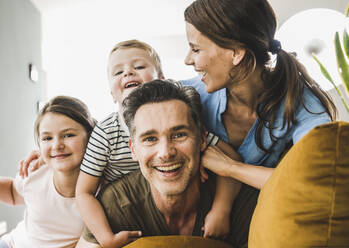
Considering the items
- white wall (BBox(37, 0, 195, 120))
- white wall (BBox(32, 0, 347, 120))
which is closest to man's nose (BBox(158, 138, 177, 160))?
white wall (BBox(32, 0, 347, 120))

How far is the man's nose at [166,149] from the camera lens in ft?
3.49

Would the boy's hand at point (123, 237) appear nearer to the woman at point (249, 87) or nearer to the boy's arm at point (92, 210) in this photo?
the boy's arm at point (92, 210)

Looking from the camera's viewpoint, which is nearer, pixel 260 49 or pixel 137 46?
pixel 260 49

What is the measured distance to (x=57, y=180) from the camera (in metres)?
1.45

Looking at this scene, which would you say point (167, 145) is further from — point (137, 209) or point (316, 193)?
point (316, 193)

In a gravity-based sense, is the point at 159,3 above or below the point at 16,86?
above

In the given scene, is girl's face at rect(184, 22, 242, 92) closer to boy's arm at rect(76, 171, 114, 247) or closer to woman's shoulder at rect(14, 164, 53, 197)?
boy's arm at rect(76, 171, 114, 247)

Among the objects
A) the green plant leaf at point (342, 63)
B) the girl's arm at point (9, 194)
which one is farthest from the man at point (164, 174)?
the green plant leaf at point (342, 63)

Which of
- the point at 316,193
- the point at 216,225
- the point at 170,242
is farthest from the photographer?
the point at 216,225

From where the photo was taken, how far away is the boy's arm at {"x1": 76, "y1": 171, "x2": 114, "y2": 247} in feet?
3.64

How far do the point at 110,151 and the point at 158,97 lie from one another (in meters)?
0.35

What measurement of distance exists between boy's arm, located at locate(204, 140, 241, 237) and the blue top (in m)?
0.19

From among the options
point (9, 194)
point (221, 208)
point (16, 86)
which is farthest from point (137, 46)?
point (16, 86)

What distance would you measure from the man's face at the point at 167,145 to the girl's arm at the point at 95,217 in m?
0.21
